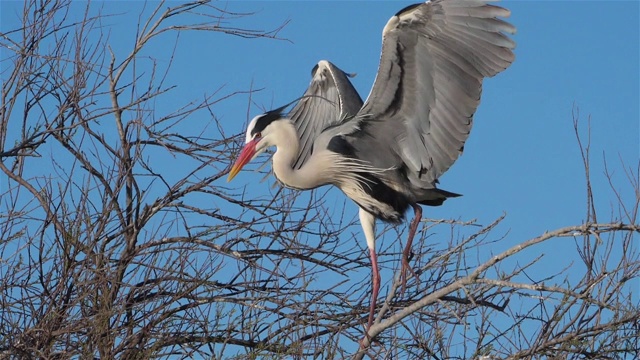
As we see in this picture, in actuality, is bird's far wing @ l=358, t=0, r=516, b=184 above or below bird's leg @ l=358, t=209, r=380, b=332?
above

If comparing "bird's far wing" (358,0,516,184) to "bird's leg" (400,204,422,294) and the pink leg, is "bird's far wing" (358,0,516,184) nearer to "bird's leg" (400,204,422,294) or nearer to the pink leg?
"bird's leg" (400,204,422,294)

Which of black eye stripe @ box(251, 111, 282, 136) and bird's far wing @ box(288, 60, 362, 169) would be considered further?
bird's far wing @ box(288, 60, 362, 169)

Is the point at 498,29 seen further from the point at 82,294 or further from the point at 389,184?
the point at 82,294

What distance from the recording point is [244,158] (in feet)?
21.8

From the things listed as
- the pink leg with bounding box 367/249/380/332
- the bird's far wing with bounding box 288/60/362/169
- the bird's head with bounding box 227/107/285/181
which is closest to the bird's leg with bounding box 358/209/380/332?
the pink leg with bounding box 367/249/380/332

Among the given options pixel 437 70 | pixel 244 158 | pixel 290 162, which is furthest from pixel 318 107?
pixel 437 70

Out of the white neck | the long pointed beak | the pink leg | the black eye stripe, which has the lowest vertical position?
the pink leg

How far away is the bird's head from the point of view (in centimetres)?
680

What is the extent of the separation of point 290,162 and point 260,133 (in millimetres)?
298

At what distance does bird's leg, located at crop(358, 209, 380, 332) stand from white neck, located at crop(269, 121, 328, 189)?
16.1 inches

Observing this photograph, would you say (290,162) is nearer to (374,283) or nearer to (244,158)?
(244,158)

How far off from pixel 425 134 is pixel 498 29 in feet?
2.88

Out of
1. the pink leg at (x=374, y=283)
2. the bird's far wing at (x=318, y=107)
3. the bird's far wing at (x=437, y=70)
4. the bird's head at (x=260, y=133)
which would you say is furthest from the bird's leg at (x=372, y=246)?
A: the bird's far wing at (x=318, y=107)

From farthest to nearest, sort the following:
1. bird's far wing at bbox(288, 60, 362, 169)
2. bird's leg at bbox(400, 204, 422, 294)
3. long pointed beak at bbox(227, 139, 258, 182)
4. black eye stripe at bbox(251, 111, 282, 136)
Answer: bird's far wing at bbox(288, 60, 362, 169) < black eye stripe at bbox(251, 111, 282, 136) < long pointed beak at bbox(227, 139, 258, 182) < bird's leg at bbox(400, 204, 422, 294)
